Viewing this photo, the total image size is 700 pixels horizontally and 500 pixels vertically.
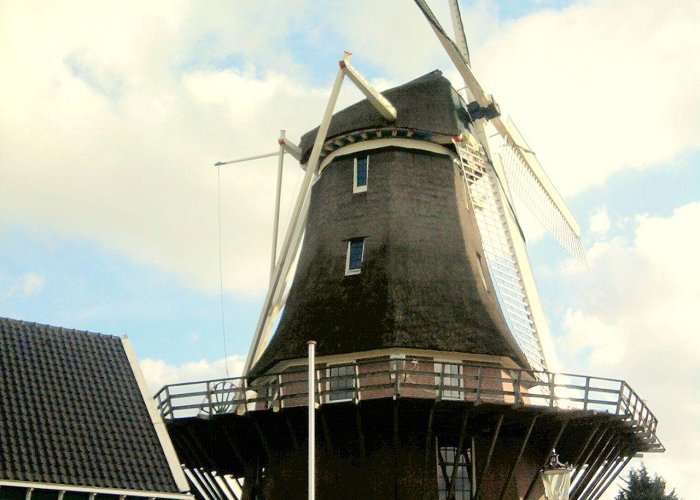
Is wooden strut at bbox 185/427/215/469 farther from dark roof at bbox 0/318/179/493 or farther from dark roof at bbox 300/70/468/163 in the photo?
dark roof at bbox 300/70/468/163

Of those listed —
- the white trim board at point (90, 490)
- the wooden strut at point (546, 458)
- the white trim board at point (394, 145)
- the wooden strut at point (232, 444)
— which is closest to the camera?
the white trim board at point (90, 490)

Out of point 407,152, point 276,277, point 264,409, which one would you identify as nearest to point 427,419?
point 264,409

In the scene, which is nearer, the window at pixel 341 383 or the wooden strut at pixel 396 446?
the wooden strut at pixel 396 446

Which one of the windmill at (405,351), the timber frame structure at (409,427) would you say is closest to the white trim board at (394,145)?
the windmill at (405,351)

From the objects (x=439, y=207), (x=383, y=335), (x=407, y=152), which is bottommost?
(x=383, y=335)

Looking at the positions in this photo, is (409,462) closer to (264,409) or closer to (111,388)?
(264,409)

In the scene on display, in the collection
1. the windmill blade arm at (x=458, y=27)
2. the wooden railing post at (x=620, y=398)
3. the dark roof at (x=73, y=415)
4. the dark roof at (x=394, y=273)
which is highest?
the windmill blade arm at (x=458, y=27)

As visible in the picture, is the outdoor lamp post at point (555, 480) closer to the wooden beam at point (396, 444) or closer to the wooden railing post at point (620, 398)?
the wooden railing post at point (620, 398)

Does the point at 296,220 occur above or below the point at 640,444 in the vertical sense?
above

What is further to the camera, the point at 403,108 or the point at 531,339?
the point at 403,108

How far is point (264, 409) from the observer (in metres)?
18.7

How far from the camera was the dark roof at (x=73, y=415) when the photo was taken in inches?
556

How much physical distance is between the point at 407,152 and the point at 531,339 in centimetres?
501

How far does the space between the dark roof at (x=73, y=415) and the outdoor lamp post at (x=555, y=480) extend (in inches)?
303
